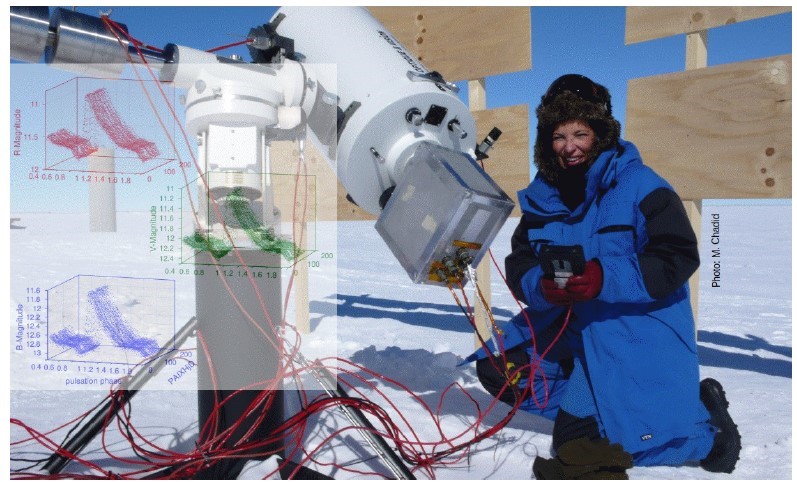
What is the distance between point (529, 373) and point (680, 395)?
1.84 ft

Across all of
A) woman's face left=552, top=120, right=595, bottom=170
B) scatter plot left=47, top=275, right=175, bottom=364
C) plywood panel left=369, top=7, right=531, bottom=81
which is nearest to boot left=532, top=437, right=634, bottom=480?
woman's face left=552, top=120, right=595, bottom=170

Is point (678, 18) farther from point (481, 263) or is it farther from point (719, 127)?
point (481, 263)

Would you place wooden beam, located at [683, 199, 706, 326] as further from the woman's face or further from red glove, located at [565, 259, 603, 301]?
red glove, located at [565, 259, 603, 301]

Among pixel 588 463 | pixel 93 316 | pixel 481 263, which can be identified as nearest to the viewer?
pixel 93 316

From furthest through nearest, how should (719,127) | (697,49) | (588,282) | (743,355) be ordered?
(743,355)
(697,49)
(719,127)
(588,282)

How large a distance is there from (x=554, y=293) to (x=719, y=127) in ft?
5.15

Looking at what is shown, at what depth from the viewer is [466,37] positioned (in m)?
3.70

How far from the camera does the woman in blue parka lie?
1.85 meters

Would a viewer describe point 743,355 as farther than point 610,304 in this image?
Yes

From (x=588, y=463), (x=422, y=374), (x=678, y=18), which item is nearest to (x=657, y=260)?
(x=588, y=463)

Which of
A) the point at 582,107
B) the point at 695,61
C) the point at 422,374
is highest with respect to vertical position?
the point at 695,61

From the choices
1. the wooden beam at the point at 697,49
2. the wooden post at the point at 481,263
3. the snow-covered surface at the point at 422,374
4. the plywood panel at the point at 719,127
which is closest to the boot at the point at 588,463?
the snow-covered surface at the point at 422,374

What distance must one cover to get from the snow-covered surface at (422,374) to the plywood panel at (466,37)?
4.76ft

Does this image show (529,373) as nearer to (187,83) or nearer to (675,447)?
(675,447)
